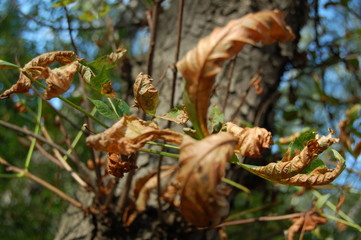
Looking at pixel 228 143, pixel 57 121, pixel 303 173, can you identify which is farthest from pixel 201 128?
pixel 57 121

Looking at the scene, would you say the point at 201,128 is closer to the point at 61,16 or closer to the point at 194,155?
the point at 194,155

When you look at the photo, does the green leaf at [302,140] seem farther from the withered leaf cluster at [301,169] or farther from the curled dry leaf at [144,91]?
the curled dry leaf at [144,91]

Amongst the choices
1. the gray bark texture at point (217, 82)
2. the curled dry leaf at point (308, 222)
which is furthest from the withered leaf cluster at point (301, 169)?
the gray bark texture at point (217, 82)

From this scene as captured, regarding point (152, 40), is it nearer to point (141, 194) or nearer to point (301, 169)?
point (141, 194)

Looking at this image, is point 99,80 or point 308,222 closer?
point 99,80

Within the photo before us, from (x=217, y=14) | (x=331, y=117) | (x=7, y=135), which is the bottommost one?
(x=331, y=117)

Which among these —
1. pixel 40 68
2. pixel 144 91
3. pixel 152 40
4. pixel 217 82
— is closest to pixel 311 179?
pixel 144 91
